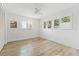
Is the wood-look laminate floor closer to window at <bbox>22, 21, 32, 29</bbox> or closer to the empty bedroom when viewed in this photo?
the empty bedroom

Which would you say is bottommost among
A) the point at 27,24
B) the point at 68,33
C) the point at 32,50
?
the point at 32,50

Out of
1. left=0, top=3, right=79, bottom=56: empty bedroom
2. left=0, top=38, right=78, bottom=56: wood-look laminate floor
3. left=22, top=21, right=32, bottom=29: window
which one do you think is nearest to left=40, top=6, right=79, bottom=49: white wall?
left=0, top=3, right=79, bottom=56: empty bedroom

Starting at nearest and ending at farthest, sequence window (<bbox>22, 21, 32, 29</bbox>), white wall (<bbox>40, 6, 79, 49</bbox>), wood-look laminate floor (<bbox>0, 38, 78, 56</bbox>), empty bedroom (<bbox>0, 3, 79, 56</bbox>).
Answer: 1. wood-look laminate floor (<bbox>0, 38, 78, 56</bbox>)
2. empty bedroom (<bbox>0, 3, 79, 56</bbox>)
3. white wall (<bbox>40, 6, 79, 49</bbox>)
4. window (<bbox>22, 21, 32, 29</bbox>)

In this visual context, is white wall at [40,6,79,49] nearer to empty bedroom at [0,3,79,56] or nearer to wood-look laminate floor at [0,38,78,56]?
empty bedroom at [0,3,79,56]

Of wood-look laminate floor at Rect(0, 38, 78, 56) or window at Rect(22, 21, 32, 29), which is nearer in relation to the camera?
wood-look laminate floor at Rect(0, 38, 78, 56)

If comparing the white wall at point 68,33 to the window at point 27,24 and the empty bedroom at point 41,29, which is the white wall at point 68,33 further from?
the window at point 27,24

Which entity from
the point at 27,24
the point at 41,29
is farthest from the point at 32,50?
the point at 27,24

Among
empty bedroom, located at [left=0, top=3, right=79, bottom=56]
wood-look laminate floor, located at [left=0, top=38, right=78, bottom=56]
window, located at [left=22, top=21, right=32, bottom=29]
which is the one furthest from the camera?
window, located at [left=22, top=21, right=32, bottom=29]

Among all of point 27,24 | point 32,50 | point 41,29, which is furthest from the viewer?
point 27,24

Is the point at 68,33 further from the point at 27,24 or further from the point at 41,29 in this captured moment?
the point at 27,24

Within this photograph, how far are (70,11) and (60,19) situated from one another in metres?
0.69

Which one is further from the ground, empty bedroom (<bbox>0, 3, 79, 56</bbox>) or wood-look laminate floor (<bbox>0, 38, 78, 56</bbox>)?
empty bedroom (<bbox>0, 3, 79, 56</bbox>)

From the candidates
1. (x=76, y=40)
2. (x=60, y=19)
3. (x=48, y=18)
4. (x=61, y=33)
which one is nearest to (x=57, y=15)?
(x=60, y=19)

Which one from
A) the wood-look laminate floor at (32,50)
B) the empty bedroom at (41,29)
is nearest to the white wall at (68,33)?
the empty bedroom at (41,29)
